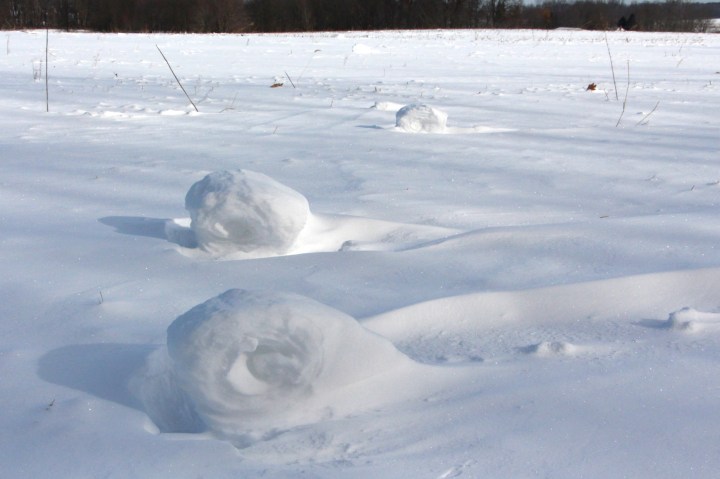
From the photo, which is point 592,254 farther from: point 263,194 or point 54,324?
point 54,324

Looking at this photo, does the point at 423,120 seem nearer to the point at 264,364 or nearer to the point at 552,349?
the point at 552,349

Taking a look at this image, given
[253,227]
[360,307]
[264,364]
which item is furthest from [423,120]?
[264,364]

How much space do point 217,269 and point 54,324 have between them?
393 millimetres

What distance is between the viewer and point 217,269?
65.7 inches

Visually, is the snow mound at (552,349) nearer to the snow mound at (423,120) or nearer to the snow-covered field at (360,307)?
the snow-covered field at (360,307)

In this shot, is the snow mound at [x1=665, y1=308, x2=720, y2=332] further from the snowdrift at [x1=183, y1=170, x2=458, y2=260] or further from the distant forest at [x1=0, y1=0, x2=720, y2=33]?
the distant forest at [x1=0, y1=0, x2=720, y2=33]

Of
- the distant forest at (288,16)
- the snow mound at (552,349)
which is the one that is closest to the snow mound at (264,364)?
the snow mound at (552,349)

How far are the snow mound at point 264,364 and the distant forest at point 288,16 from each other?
2694 cm

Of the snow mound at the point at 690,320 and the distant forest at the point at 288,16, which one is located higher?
the distant forest at the point at 288,16

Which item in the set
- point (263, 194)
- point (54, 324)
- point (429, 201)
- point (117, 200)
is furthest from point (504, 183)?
point (54, 324)

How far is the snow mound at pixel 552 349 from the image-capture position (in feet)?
4.15

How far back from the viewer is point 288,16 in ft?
102

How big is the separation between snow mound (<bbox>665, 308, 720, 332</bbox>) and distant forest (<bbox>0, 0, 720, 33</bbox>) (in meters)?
26.9

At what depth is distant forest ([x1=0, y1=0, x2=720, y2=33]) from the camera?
2773 cm
